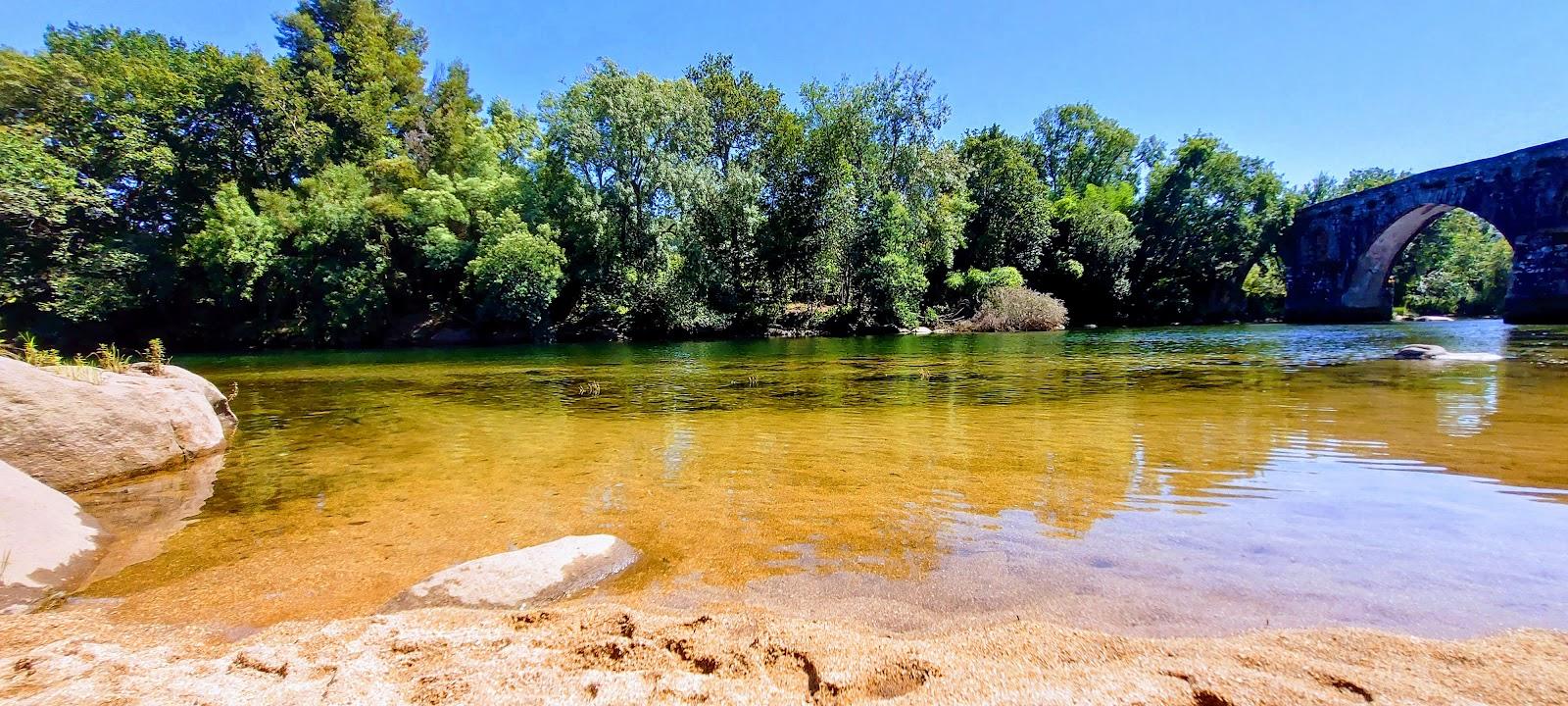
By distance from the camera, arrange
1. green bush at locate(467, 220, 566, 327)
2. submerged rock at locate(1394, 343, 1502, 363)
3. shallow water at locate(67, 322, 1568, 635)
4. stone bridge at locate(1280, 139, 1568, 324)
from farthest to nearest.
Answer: green bush at locate(467, 220, 566, 327) < stone bridge at locate(1280, 139, 1568, 324) < submerged rock at locate(1394, 343, 1502, 363) < shallow water at locate(67, 322, 1568, 635)

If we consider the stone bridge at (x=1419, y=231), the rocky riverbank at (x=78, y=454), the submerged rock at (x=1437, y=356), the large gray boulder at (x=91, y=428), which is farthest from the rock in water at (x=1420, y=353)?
the stone bridge at (x=1419, y=231)

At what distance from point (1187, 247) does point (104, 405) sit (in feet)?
191

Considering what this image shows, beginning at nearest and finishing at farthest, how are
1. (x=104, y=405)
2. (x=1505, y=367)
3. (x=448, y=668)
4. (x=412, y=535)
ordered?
(x=448, y=668)
(x=412, y=535)
(x=104, y=405)
(x=1505, y=367)

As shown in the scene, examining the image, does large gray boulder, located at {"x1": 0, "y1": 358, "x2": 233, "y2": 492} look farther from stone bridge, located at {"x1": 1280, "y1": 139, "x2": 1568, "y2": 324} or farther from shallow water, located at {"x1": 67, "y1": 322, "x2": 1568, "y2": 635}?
stone bridge, located at {"x1": 1280, "y1": 139, "x2": 1568, "y2": 324}

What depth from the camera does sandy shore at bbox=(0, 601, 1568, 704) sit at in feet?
7.03

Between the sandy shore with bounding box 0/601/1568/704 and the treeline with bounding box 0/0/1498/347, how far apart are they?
3389 cm

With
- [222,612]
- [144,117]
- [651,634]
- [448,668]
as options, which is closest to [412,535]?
[222,612]

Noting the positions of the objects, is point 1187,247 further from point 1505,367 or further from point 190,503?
point 190,503

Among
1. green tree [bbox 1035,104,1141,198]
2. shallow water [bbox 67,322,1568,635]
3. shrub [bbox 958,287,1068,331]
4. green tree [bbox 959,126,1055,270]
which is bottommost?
shallow water [bbox 67,322,1568,635]

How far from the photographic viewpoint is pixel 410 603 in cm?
338

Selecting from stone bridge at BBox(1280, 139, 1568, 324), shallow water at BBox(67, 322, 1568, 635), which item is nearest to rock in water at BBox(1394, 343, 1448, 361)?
shallow water at BBox(67, 322, 1568, 635)

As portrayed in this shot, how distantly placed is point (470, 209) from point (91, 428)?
1429 inches

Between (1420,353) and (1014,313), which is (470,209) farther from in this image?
(1420,353)

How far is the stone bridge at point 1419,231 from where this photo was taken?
32375mm
